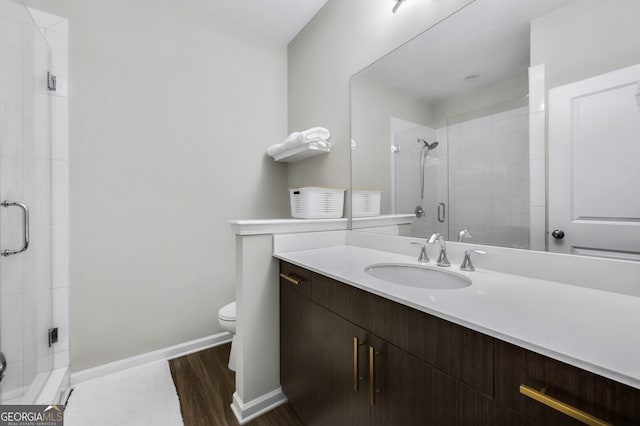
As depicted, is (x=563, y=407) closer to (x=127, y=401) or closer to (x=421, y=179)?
(x=421, y=179)

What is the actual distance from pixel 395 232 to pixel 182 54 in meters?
2.05

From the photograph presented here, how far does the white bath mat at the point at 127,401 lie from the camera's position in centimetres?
138

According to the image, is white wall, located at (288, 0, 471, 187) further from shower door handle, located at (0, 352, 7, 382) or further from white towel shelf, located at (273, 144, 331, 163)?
shower door handle, located at (0, 352, 7, 382)

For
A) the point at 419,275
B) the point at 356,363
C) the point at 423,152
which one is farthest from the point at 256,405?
→ the point at 423,152

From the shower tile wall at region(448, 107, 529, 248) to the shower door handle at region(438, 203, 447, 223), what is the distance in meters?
0.04

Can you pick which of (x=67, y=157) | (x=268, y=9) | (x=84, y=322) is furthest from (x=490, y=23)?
(x=84, y=322)

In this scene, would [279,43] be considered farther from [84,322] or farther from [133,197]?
[84,322]

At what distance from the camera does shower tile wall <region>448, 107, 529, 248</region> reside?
3.36 ft

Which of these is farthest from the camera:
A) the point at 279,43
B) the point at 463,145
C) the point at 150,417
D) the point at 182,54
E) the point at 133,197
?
the point at 279,43

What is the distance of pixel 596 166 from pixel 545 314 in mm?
564

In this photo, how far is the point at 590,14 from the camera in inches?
33.6

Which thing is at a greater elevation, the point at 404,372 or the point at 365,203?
the point at 365,203

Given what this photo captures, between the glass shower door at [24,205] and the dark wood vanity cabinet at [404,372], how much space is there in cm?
130

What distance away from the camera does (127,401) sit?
4.99ft
